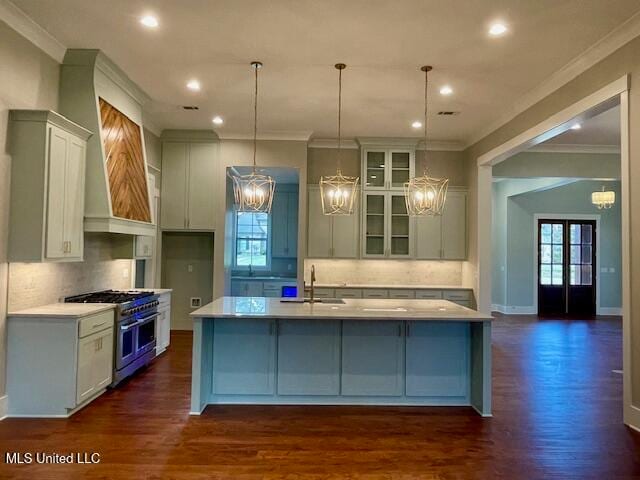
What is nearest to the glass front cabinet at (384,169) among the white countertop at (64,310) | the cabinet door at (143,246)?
the cabinet door at (143,246)

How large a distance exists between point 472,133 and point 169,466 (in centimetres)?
583

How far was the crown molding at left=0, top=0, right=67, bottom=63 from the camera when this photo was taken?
3227 millimetres

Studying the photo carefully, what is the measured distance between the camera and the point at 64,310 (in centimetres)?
365

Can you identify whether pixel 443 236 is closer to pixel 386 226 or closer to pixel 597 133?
pixel 386 226

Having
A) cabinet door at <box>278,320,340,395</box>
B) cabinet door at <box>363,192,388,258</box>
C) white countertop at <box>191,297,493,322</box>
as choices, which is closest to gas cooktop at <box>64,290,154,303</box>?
white countertop at <box>191,297,493,322</box>

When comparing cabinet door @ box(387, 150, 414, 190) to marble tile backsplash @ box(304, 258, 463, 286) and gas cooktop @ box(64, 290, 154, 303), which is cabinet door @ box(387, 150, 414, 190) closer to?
marble tile backsplash @ box(304, 258, 463, 286)

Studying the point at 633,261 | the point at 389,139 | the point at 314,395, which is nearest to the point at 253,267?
the point at 389,139

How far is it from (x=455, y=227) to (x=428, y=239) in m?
0.48

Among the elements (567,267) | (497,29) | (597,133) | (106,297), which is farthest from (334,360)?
(567,267)

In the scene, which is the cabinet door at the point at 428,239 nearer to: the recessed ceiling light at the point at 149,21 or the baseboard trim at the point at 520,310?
the baseboard trim at the point at 520,310

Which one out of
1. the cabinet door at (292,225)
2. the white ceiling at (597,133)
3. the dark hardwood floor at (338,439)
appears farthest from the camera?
the cabinet door at (292,225)

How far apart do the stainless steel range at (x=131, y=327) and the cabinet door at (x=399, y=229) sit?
3.70 meters

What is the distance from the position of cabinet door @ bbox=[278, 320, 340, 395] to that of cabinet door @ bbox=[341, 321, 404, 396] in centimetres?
10

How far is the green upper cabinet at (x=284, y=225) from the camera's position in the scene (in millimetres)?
9258
